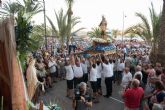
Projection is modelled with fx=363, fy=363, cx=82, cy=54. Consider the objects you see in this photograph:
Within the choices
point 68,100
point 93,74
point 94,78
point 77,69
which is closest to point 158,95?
point 93,74

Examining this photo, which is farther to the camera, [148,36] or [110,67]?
[148,36]

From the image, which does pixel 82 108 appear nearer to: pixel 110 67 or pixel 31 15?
pixel 31 15

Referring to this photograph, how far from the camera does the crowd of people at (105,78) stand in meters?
8.24

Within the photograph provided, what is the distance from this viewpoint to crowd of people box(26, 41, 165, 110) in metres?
8.24

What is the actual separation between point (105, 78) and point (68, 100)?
1.78 meters

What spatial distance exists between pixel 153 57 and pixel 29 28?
1390 cm

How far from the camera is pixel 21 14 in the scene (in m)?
6.66

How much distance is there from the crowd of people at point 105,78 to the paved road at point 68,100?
1.06 ft

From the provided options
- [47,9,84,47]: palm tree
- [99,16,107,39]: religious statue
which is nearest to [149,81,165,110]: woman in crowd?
[99,16,107,39]: religious statue

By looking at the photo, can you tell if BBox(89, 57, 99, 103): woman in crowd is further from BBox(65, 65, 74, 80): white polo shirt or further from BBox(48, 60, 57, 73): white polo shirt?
BBox(48, 60, 57, 73): white polo shirt

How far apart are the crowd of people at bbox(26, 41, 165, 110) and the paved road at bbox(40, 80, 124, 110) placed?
0.32 meters

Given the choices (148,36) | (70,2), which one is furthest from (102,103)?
(70,2)

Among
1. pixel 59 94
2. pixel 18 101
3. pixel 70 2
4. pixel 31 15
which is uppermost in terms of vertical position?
pixel 70 2

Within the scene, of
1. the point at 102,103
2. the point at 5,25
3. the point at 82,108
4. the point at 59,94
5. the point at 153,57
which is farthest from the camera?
the point at 153,57
